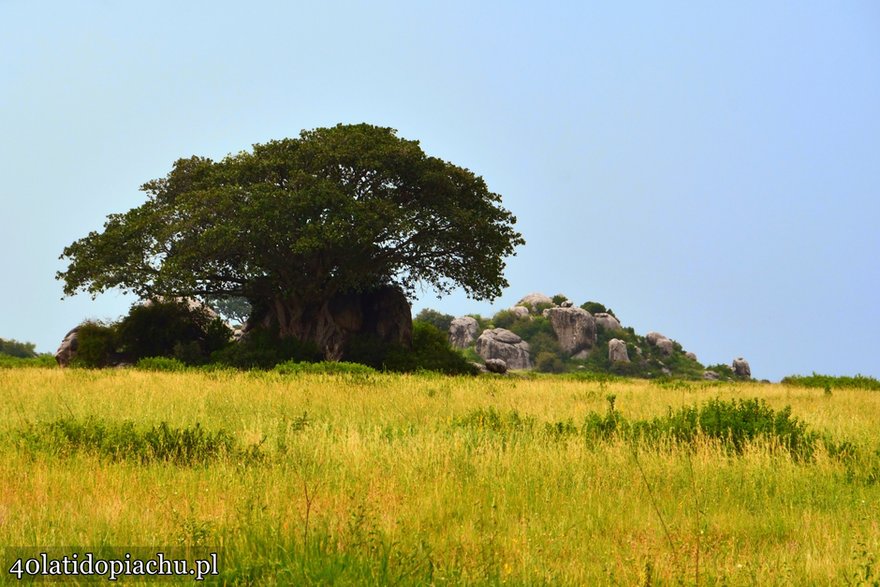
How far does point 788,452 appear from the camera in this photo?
12.8m

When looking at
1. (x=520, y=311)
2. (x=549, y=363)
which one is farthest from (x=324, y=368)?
(x=520, y=311)

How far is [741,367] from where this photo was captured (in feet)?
270

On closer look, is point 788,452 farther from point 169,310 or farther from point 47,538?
point 169,310

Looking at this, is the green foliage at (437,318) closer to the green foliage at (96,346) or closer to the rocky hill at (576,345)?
the rocky hill at (576,345)

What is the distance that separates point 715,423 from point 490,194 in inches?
1122

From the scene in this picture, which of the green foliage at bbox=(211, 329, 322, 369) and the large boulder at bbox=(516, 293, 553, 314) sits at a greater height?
the large boulder at bbox=(516, 293, 553, 314)

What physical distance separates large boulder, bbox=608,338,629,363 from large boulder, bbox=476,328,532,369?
26.8 feet

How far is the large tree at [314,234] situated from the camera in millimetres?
37375

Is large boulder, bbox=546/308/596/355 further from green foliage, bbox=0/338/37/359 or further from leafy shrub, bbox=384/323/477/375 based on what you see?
green foliage, bbox=0/338/37/359

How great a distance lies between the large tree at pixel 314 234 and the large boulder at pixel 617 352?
132 ft

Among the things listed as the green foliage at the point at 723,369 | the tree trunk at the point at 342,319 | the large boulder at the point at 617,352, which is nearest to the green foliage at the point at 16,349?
the tree trunk at the point at 342,319

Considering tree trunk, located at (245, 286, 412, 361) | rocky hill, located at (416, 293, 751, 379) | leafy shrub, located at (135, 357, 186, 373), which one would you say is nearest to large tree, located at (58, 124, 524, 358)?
tree trunk, located at (245, 286, 412, 361)

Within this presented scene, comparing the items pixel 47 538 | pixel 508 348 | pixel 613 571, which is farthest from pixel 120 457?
pixel 508 348

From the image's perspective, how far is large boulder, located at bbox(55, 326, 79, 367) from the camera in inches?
1751
